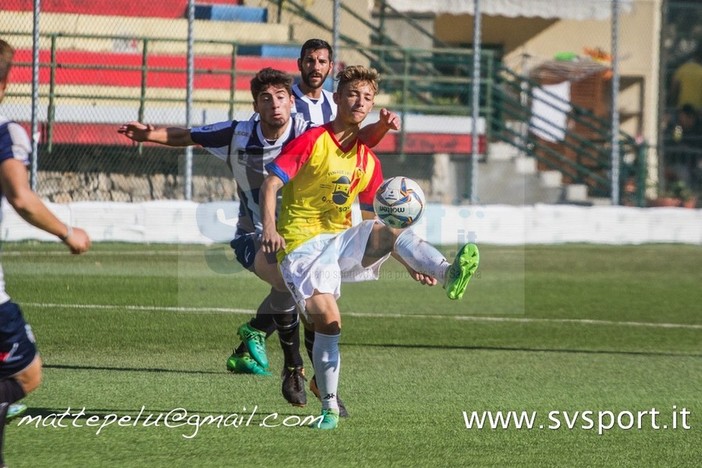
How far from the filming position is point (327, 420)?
6699 mm

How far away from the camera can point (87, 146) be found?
61.7ft

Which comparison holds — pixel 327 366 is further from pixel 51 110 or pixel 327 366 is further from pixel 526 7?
pixel 526 7

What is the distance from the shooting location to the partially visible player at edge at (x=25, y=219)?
518cm

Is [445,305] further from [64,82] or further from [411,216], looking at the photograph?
[64,82]

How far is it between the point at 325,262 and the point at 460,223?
12.5 metres

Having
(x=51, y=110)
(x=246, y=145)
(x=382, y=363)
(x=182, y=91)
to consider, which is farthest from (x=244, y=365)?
(x=182, y=91)

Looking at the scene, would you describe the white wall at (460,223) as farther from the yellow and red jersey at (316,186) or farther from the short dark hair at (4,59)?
the short dark hair at (4,59)

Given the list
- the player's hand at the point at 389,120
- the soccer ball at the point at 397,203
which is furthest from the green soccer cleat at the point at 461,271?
the player's hand at the point at 389,120

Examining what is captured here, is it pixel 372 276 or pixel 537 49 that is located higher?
pixel 537 49

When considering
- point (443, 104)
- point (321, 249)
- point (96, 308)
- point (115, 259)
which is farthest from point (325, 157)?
point (443, 104)

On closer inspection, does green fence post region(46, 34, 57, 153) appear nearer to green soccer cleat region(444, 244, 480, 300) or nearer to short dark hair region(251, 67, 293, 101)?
short dark hair region(251, 67, 293, 101)

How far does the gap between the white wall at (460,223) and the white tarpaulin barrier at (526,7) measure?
15.9 ft

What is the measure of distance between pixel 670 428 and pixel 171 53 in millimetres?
14486

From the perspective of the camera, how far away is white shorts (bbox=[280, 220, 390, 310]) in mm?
6832
